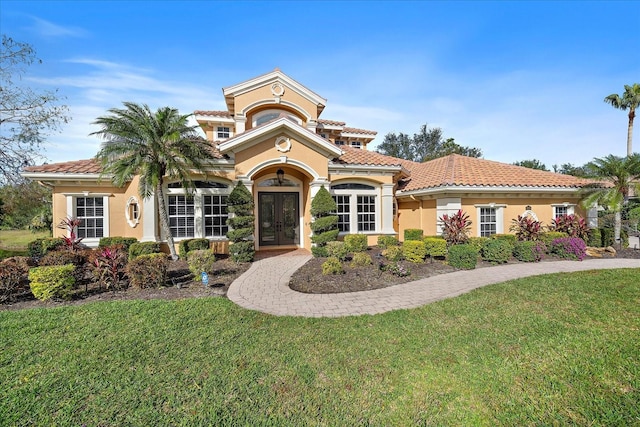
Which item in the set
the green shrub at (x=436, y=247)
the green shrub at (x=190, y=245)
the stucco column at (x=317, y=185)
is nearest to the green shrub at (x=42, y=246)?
the green shrub at (x=190, y=245)

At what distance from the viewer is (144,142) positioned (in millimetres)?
10797

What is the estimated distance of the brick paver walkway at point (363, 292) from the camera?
654 cm

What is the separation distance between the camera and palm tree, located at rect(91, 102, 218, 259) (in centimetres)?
1048

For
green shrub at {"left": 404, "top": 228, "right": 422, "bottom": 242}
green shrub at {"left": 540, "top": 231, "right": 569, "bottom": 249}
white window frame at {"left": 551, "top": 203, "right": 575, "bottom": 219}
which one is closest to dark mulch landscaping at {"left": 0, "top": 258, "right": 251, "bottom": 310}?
green shrub at {"left": 404, "top": 228, "right": 422, "bottom": 242}

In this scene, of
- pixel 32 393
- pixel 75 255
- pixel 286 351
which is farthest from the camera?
pixel 75 255

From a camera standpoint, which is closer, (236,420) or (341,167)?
(236,420)

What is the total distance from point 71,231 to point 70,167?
3.37 meters

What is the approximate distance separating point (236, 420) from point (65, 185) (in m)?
15.0

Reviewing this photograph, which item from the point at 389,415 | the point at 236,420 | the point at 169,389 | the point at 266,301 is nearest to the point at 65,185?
the point at 266,301

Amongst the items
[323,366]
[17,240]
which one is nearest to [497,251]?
[323,366]

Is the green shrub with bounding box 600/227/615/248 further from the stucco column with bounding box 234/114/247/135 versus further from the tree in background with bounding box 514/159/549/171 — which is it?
the tree in background with bounding box 514/159/549/171

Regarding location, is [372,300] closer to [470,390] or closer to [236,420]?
[470,390]

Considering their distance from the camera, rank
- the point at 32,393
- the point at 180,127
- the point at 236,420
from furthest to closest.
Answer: the point at 180,127 < the point at 32,393 < the point at 236,420

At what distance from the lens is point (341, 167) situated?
14938 millimetres
